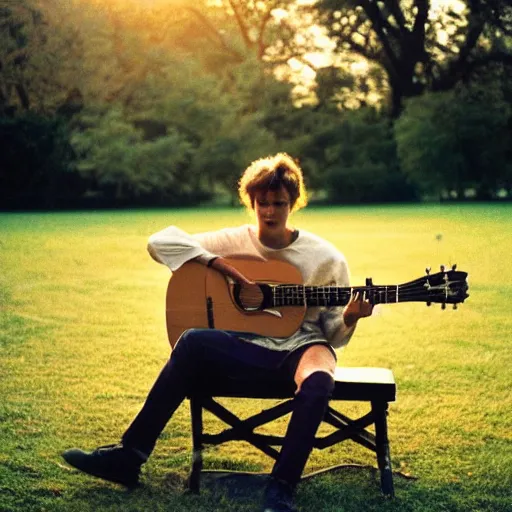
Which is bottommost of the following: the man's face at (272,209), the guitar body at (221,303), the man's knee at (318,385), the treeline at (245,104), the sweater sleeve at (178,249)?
the man's knee at (318,385)

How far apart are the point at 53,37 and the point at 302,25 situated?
1288 cm

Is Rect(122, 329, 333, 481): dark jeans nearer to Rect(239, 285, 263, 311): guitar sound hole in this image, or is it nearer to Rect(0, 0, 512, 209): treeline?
Rect(239, 285, 263, 311): guitar sound hole

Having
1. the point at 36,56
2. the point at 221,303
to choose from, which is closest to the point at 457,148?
the point at 36,56

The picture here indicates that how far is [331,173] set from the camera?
39.5 m

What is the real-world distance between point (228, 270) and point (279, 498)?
1130 mm

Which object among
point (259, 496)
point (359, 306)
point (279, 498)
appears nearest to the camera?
point (279, 498)

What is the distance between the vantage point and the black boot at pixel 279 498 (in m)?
3.69

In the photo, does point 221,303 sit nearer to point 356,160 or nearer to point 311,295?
point 311,295

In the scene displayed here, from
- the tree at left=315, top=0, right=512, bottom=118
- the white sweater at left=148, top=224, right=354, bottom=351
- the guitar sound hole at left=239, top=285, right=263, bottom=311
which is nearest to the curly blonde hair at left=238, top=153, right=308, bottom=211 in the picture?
the white sweater at left=148, top=224, right=354, bottom=351

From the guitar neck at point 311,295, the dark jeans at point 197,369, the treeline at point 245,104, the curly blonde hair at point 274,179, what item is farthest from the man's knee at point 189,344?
the treeline at point 245,104

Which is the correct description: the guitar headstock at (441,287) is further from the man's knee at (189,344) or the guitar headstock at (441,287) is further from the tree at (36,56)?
the tree at (36,56)

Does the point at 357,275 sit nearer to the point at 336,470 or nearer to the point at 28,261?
the point at 28,261

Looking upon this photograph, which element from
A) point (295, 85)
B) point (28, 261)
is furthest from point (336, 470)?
point (295, 85)

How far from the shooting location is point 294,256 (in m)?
4.36
